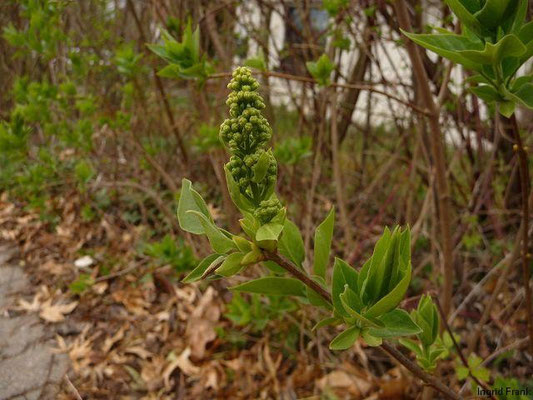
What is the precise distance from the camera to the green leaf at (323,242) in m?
0.83

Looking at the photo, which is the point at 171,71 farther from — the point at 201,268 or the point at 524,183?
the point at 524,183

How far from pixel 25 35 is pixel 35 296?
186 cm

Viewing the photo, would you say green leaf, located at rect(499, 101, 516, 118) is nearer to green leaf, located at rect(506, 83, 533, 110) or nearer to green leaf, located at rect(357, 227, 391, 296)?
green leaf, located at rect(506, 83, 533, 110)

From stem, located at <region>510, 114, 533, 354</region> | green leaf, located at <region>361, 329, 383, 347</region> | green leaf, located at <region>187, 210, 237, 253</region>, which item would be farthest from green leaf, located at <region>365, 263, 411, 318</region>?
stem, located at <region>510, 114, 533, 354</region>

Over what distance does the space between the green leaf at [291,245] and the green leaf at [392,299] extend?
180 millimetres

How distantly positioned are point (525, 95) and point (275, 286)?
22.9 inches

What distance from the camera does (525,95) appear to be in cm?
82

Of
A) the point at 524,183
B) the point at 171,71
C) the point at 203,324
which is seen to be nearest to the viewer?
the point at 524,183

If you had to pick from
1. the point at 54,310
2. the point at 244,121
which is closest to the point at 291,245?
the point at 244,121

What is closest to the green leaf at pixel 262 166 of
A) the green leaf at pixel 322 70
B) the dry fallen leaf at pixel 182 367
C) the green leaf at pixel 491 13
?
the green leaf at pixel 491 13

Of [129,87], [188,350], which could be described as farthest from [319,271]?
[129,87]

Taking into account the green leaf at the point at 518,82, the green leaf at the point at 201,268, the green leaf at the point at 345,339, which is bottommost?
the green leaf at the point at 345,339

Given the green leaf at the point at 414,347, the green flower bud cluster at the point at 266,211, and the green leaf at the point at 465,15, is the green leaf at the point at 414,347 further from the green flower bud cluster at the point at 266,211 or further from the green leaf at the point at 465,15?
the green leaf at the point at 465,15

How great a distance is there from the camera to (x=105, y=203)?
453 centimetres
